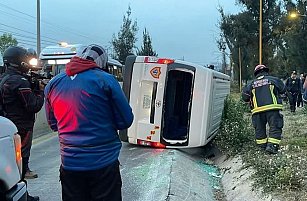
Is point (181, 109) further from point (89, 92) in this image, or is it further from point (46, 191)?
point (89, 92)

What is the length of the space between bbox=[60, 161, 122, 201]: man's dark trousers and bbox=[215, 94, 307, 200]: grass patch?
2610 mm

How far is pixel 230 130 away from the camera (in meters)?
9.80

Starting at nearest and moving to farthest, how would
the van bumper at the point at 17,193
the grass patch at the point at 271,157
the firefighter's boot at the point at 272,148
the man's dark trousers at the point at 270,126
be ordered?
the van bumper at the point at 17,193 → the grass patch at the point at 271,157 → the firefighter's boot at the point at 272,148 → the man's dark trousers at the point at 270,126

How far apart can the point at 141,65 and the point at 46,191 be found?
3.68m

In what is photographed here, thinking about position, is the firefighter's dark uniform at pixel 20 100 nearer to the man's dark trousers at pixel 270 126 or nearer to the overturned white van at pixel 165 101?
the overturned white van at pixel 165 101

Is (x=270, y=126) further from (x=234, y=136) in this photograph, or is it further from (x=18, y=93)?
(x=18, y=93)

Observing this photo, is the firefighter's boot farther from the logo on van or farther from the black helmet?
the black helmet

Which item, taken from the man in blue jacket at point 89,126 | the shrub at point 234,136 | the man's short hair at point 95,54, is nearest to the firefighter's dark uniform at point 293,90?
the shrub at point 234,136

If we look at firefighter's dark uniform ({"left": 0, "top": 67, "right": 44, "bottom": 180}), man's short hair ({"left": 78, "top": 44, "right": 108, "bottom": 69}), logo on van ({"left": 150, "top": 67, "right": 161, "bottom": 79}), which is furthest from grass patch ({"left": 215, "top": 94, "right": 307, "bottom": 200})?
firefighter's dark uniform ({"left": 0, "top": 67, "right": 44, "bottom": 180})

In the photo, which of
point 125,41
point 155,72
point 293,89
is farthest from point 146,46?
point 155,72

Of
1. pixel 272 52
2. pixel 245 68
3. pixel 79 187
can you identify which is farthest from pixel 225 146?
pixel 245 68

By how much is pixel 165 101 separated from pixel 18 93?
13.5 ft

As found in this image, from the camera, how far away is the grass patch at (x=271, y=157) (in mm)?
5637

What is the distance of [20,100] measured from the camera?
5777mm
